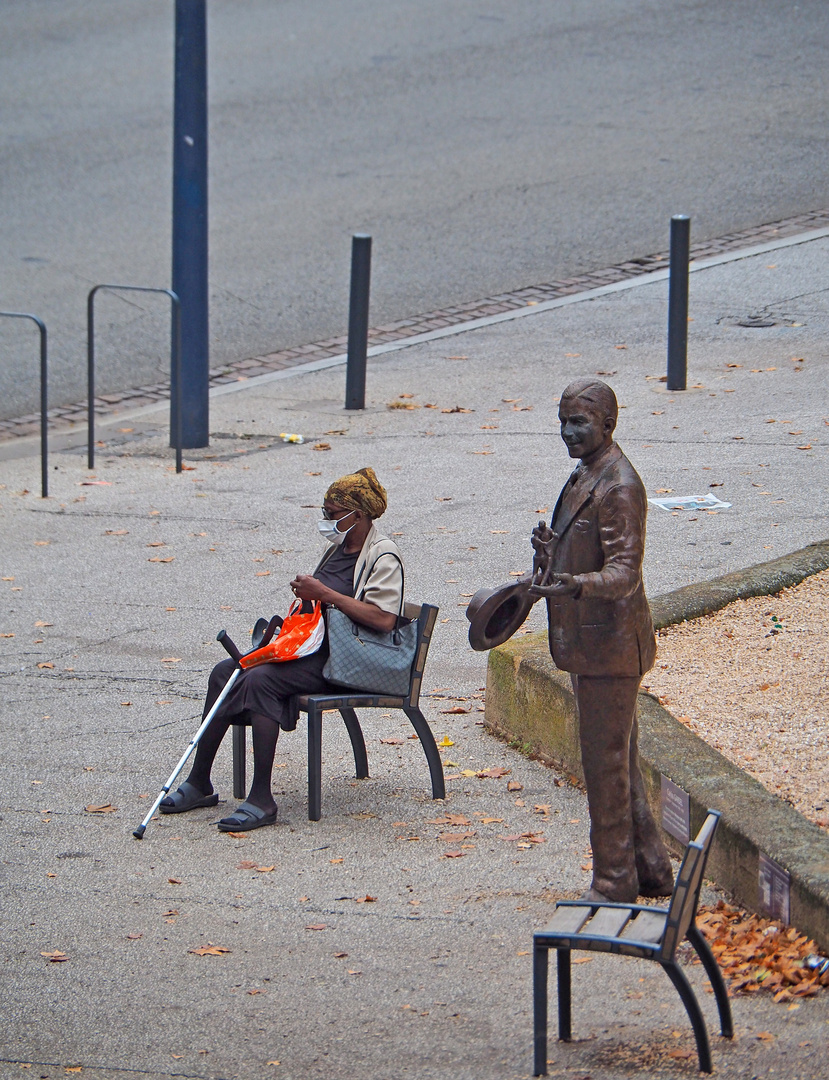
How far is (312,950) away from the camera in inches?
199

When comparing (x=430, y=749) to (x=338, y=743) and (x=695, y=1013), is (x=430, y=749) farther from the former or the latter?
(x=695, y=1013)

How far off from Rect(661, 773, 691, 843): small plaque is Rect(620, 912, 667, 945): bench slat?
41.7 inches

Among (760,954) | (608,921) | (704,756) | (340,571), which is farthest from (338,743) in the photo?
(608,921)

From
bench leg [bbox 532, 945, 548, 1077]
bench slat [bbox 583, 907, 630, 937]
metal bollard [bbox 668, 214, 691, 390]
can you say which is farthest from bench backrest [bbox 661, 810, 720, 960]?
metal bollard [bbox 668, 214, 691, 390]

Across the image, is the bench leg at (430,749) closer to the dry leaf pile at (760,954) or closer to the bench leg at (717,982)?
the dry leaf pile at (760,954)

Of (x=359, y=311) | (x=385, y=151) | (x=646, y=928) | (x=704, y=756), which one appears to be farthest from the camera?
(x=385, y=151)

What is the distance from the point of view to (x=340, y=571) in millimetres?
6230

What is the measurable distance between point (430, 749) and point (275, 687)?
2.24 ft

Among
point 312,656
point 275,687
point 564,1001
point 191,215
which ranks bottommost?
point 564,1001

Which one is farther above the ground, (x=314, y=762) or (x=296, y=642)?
(x=296, y=642)

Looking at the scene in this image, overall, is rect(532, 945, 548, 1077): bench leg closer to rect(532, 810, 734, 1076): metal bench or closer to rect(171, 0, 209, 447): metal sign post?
rect(532, 810, 734, 1076): metal bench

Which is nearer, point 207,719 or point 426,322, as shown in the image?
point 207,719

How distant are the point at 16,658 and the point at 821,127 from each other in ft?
43.4

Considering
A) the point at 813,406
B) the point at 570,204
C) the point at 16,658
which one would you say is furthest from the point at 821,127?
the point at 16,658
